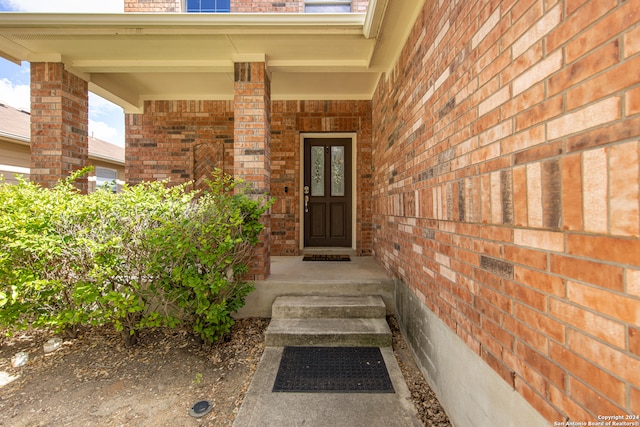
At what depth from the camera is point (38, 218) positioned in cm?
247

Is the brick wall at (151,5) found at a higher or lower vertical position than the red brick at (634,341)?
higher

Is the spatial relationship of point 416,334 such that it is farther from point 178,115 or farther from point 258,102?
point 178,115

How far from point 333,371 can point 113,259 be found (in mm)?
2093

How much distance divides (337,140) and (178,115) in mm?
2820

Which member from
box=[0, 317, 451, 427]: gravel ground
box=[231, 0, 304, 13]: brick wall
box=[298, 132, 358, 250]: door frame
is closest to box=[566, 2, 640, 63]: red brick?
box=[0, 317, 451, 427]: gravel ground

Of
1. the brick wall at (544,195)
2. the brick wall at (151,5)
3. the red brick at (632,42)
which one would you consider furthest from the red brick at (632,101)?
the brick wall at (151,5)

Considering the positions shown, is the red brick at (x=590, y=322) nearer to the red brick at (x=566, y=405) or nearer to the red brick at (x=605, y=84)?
the red brick at (x=566, y=405)

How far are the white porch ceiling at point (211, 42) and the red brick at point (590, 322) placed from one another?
251 centimetres

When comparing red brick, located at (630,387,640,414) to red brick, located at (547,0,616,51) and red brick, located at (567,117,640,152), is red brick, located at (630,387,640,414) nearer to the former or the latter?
red brick, located at (567,117,640,152)

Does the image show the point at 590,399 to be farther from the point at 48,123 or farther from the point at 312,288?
the point at 48,123

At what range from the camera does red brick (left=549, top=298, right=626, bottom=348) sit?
31.8 inches

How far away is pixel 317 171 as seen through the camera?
201 inches

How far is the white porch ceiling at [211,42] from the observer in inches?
114

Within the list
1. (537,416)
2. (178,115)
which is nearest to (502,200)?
(537,416)
